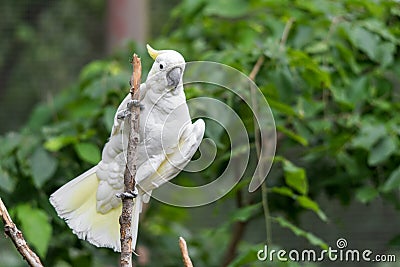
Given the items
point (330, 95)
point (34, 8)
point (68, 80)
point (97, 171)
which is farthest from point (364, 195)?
point (34, 8)

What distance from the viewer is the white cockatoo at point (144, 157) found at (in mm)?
589

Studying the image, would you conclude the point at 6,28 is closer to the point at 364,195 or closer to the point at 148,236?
the point at 148,236

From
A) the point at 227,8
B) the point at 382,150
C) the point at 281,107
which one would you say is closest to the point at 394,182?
the point at 382,150

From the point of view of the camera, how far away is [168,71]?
0.58 m

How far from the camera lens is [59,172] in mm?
1054

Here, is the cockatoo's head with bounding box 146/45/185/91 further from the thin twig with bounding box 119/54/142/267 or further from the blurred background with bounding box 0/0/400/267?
the blurred background with bounding box 0/0/400/267

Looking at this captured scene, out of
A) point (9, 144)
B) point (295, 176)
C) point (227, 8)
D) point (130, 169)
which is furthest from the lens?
point (227, 8)

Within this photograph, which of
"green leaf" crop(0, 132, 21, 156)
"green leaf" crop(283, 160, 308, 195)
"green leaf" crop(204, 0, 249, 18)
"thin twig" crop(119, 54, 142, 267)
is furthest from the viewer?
"green leaf" crop(204, 0, 249, 18)

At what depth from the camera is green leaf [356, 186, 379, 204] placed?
107 centimetres

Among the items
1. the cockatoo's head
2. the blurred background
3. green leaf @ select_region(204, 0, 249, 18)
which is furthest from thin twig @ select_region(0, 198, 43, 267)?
green leaf @ select_region(204, 0, 249, 18)

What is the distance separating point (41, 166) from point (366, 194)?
444 mm

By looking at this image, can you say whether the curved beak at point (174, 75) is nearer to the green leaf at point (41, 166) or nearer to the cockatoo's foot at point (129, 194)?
the cockatoo's foot at point (129, 194)

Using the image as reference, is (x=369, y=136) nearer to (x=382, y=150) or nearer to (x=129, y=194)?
(x=382, y=150)

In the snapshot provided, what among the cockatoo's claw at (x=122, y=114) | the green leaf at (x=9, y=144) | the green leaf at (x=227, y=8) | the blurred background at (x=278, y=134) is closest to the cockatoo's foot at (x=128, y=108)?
the cockatoo's claw at (x=122, y=114)
